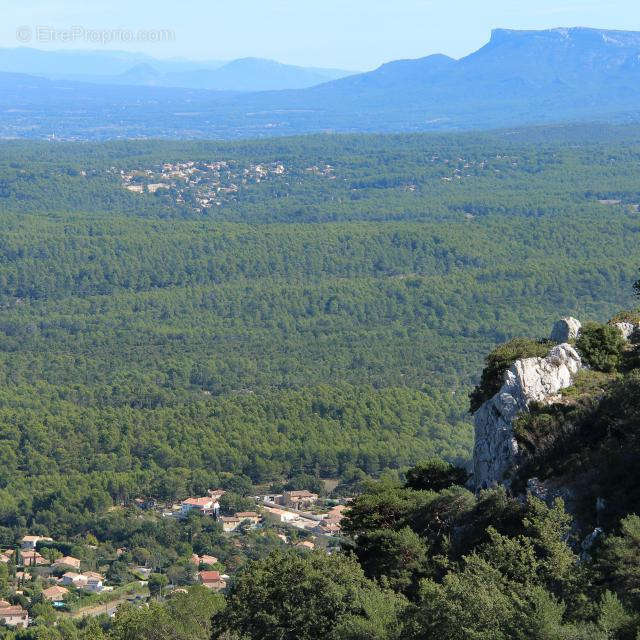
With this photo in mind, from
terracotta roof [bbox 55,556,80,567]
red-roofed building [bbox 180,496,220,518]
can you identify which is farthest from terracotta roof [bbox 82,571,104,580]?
red-roofed building [bbox 180,496,220,518]

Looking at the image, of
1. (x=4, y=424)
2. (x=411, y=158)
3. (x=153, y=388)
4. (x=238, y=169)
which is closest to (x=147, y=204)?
(x=238, y=169)

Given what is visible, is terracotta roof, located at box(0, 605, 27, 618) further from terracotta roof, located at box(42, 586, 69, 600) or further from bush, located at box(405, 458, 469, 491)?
bush, located at box(405, 458, 469, 491)

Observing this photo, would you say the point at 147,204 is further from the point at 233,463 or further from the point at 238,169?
the point at 233,463

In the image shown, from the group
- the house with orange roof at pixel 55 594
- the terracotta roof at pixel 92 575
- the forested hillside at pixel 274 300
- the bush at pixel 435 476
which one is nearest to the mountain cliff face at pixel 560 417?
the bush at pixel 435 476

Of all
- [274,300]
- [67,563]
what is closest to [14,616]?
[67,563]

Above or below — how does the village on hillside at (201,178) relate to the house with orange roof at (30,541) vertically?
above

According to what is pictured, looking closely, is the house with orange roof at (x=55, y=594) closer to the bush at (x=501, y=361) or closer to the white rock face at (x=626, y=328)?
the bush at (x=501, y=361)
